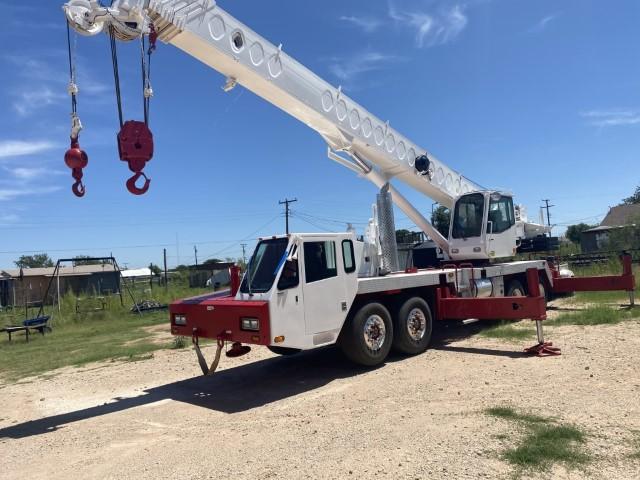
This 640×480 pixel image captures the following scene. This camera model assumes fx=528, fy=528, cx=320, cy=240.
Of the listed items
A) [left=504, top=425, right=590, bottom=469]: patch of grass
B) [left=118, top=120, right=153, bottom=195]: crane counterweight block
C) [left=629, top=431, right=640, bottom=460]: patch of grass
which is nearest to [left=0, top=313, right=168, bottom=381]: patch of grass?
[left=118, top=120, right=153, bottom=195]: crane counterweight block

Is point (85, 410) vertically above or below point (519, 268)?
below

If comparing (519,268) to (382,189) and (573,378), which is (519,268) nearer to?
(382,189)

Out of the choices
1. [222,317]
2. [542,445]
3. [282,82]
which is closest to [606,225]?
[282,82]

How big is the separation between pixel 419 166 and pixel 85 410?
792cm

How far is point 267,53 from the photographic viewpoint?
830 centimetres

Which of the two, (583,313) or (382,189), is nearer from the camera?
(382,189)

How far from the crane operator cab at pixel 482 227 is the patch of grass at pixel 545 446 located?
6947 mm

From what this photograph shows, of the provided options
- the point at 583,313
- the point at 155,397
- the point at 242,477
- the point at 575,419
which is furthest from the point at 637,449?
the point at 583,313

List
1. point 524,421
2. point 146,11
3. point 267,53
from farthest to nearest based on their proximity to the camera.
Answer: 1. point 267,53
2. point 146,11
3. point 524,421

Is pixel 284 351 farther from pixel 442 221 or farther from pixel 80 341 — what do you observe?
pixel 80 341

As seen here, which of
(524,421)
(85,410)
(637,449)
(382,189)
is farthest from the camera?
(382,189)

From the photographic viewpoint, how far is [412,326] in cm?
945

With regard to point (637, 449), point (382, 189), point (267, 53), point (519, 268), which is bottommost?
point (637, 449)

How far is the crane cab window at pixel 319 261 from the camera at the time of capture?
779 centimetres
